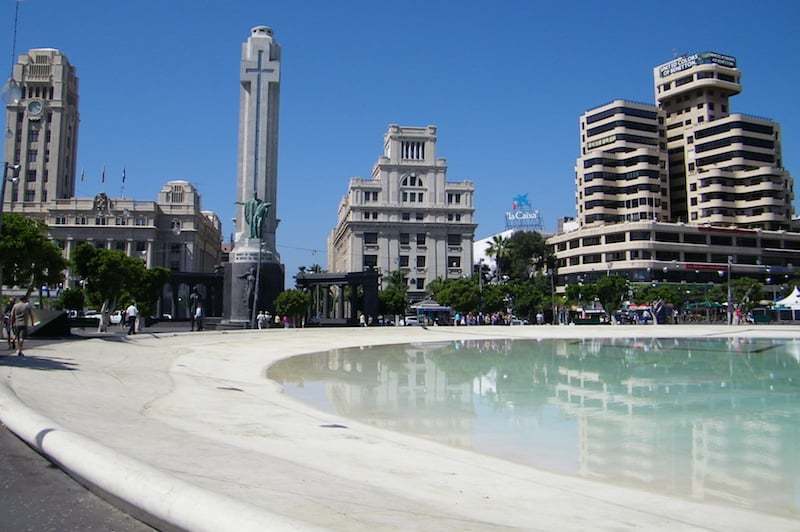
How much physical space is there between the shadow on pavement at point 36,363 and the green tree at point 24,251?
15063mm

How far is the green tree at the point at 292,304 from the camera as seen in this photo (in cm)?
5062

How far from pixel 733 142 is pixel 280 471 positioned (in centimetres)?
11504

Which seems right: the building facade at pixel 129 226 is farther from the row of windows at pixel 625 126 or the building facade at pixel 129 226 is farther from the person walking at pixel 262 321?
the row of windows at pixel 625 126

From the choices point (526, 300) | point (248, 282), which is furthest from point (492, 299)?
point (248, 282)

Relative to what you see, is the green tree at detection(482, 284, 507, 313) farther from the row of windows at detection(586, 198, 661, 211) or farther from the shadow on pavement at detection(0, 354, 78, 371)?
the shadow on pavement at detection(0, 354, 78, 371)

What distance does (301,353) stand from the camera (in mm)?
26812

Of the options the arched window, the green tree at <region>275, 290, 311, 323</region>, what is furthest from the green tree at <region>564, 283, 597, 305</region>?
the arched window

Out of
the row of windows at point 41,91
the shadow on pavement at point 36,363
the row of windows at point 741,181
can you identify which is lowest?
the shadow on pavement at point 36,363

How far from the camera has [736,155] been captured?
10356 cm

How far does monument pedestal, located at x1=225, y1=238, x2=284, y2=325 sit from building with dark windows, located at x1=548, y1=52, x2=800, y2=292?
5690cm

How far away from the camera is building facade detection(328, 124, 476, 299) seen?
4355 inches

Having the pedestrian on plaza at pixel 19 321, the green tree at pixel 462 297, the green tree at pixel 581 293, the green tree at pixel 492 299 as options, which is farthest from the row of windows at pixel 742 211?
the pedestrian on plaza at pixel 19 321

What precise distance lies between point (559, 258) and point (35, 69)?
10140 cm

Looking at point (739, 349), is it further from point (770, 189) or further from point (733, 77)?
point (733, 77)
